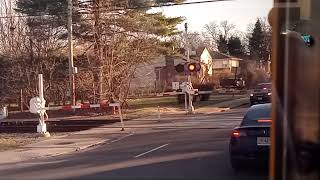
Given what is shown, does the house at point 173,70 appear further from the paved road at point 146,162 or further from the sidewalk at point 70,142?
the paved road at point 146,162

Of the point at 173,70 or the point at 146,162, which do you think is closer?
the point at 146,162

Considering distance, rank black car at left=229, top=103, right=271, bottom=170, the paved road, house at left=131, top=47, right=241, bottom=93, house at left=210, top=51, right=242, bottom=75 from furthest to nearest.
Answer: house at left=210, top=51, right=242, bottom=75 → house at left=131, top=47, right=241, bottom=93 → the paved road → black car at left=229, top=103, right=271, bottom=170

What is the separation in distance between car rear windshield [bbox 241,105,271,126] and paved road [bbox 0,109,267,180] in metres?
0.86

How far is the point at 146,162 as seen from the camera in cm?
1163

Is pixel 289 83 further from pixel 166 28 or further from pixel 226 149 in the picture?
pixel 166 28

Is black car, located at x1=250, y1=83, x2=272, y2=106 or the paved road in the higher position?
black car, located at x1=250, y1=83, x2=272, y2=106

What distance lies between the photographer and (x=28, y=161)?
44.2 feet

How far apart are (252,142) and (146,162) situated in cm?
315

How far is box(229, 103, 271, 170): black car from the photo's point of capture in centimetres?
913

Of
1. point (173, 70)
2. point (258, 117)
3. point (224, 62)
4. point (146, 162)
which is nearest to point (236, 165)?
point (258, 117)

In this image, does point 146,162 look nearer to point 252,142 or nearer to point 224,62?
point 252,142

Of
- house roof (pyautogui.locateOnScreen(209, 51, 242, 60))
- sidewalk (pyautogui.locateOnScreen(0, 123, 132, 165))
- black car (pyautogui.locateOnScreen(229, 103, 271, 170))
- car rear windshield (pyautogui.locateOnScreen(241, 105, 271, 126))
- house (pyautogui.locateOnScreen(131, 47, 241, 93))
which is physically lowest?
sidewalk (pyautogui.locateOnScreen(0, 123, 132, 165))

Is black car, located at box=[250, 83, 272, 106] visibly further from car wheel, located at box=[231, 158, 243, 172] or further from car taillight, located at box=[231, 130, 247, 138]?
car taillight, located at box=[231, 130, 247, 138]

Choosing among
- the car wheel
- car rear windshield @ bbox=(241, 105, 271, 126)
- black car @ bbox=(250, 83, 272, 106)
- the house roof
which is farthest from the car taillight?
the house roof
